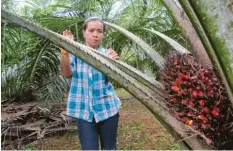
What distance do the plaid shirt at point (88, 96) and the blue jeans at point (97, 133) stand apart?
3cm

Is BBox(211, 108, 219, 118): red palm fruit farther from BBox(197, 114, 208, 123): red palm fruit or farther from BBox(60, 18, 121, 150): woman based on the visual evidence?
BBox(60, 18, 121, 150): woman

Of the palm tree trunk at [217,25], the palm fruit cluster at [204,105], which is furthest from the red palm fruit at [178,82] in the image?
the palm tree trunk at [217,25]

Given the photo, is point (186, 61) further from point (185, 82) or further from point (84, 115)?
point (84, 115)

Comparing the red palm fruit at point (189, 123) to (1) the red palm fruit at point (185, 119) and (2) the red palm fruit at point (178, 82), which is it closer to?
(1) the red palm fruit at point (185, 119)

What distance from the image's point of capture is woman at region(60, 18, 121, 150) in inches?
67.6

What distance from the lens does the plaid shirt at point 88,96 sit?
1.73m

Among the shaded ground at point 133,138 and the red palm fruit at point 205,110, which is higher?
the red palm fruit at point 205,110

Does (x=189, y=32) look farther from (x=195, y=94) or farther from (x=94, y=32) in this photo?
(x=94, y=32)

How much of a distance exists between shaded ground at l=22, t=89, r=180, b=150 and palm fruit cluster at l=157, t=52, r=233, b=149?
160 cm

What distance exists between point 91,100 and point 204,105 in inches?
26.4

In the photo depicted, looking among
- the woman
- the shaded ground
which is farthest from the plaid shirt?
the shaded ground

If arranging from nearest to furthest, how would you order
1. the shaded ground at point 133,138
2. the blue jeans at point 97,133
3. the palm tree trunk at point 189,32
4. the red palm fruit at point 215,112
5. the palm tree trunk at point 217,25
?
the palm tree trunk at point 217,25 < the red palm fruit at point 215,112 < the palm tree trunk at point 189,32 < the blue jeans at point 97,133 < the shaded ground at point 133,138

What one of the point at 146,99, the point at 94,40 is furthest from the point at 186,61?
the point at 94,40

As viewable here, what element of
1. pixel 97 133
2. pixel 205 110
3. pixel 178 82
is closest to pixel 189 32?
pixel 178 82
